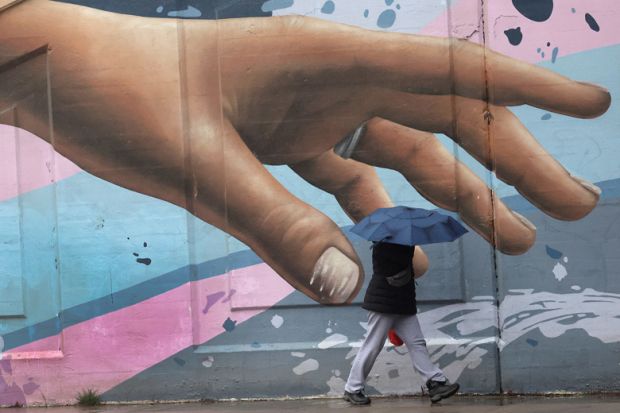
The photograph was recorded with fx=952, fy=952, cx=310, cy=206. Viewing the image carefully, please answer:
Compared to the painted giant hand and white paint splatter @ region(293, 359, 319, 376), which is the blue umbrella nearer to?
the painted giant hand

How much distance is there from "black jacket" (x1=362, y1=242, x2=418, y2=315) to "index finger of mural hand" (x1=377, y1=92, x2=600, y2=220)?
127 centimetres

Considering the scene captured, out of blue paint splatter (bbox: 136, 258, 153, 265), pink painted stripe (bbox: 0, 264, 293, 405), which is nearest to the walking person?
pink painted stripe (bbox: 0, 264, 293, 405)

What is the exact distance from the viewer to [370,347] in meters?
7.68

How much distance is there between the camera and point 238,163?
28.1 feet

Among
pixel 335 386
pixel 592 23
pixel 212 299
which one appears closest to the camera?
pixel 592 23

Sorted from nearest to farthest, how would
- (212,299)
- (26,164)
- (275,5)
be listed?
1. (275,5)
2. (212,299)
3. (26,164)

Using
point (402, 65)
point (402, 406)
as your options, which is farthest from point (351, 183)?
point (402, 406)

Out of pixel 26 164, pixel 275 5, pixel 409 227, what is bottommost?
pixel 409 227

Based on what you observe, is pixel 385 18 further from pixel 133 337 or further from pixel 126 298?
pixel 133 337

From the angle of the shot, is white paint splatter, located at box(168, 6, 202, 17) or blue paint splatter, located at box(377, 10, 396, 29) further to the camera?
white paint splatter, located at box(168, 6, 202, 17)

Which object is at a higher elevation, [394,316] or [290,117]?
[290,117]

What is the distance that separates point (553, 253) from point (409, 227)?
1593mm

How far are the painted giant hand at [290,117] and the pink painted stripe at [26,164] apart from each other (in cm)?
10

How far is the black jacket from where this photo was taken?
7578 mm
